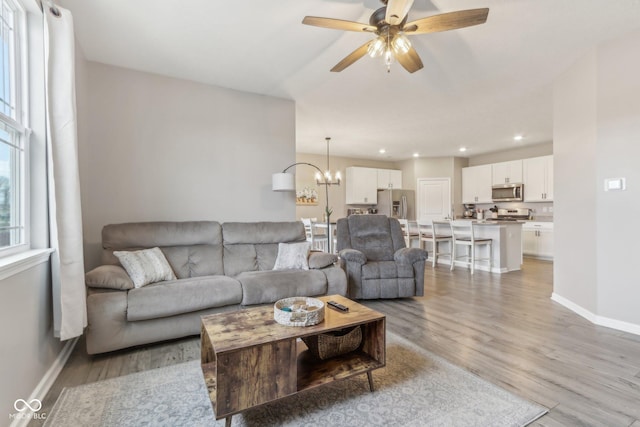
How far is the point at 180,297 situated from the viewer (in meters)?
2.43

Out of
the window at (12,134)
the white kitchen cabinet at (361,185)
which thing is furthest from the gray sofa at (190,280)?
the white kitchen cabinet at (361,185)

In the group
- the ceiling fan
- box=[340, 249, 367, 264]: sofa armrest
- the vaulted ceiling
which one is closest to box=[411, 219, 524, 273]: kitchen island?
the vaulted ceiling

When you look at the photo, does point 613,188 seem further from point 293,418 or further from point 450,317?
point 293,418

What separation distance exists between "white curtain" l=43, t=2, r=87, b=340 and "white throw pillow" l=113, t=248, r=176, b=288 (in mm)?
484

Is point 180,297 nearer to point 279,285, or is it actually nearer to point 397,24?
point 279,285

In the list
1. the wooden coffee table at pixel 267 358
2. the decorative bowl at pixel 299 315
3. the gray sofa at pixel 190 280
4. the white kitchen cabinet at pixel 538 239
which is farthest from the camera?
the white kitchen cabinet at pixel 538 239

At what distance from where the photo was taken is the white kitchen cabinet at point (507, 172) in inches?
279

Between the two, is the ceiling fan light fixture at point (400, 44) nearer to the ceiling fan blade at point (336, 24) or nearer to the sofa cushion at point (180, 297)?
the ceiling fan blade at point (336, 24)

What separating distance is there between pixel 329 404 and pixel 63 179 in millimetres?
2159

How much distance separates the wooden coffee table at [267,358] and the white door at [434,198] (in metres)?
7.09

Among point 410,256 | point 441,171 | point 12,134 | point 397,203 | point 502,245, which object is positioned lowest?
point 502,245

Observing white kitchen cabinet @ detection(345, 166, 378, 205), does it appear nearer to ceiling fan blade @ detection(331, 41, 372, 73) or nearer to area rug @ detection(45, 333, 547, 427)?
ceiling fan blade @ detection(331, 41, 372, 73)

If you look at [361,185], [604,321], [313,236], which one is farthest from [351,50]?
[361,185]

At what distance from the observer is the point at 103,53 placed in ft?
9.81
